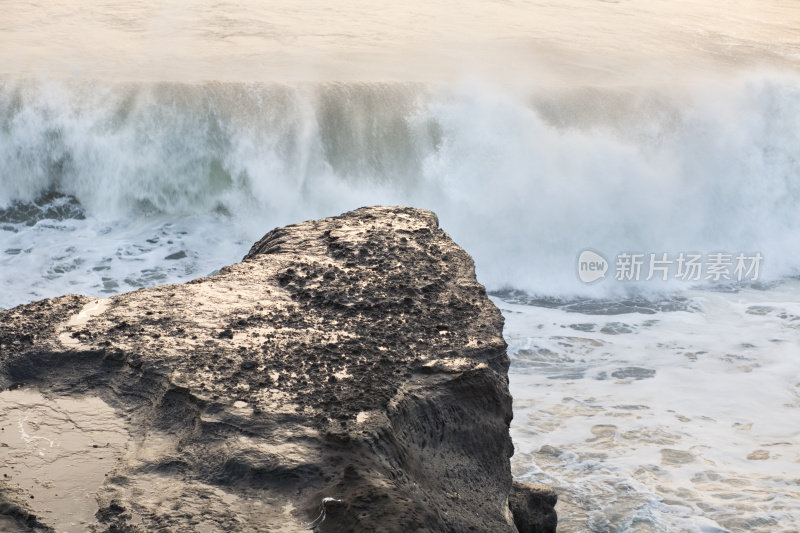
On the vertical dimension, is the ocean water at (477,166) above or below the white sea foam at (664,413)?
above

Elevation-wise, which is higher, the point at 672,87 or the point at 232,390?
the point at 672,87

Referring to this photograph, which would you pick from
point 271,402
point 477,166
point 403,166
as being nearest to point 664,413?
point 271,402

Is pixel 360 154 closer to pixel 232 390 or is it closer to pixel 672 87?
pixel 672 87

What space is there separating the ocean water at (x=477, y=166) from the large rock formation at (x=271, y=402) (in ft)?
10.7

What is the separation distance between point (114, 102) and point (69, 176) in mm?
870

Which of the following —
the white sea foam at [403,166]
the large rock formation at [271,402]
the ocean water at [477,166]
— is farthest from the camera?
the white sea foam at [403,166]

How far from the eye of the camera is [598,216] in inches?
369

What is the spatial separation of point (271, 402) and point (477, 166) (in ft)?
22.8

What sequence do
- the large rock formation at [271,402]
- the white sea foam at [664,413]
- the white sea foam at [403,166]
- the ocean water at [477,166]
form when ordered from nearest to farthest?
the large rock formation at [271,402] → the white sea foam at [664,413] → the ocean water at [477,166] → the white sea foam at [403,166]

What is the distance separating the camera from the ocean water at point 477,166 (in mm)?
7699

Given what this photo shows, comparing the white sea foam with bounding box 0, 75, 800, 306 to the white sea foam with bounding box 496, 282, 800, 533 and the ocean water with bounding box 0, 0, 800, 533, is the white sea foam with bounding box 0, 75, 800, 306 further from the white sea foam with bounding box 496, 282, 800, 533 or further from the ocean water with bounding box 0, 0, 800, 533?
the white sea foam with bounding box 496, 282, 800, 533

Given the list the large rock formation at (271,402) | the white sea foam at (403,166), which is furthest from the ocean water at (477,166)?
the large rock formation at (271,402)

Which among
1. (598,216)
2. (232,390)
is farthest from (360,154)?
(232,390)

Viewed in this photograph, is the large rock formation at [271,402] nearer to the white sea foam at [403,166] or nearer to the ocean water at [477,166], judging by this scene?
the ocean water at [477,166]
